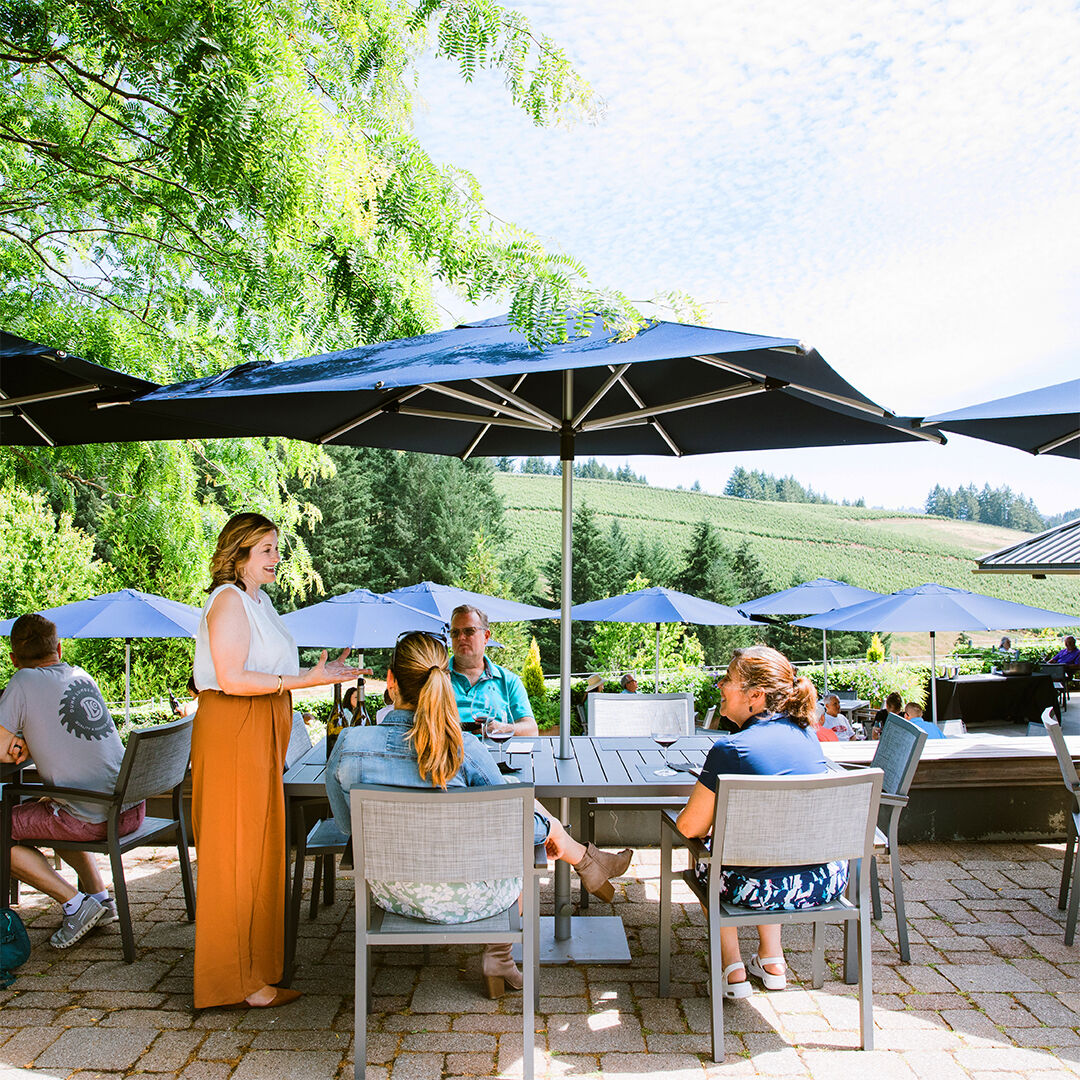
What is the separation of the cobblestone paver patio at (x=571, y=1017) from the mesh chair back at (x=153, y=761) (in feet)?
2.00

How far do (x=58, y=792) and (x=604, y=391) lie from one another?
8.50ft

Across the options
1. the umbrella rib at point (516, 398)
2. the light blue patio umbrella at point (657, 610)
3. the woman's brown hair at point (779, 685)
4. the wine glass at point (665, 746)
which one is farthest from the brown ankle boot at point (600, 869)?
the light blue patio umbrella at point (657, 610)

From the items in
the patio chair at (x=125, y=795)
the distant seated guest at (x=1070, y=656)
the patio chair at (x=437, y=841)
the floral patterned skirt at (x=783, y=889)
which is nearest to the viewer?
the patio chair at (x=437, y=841)

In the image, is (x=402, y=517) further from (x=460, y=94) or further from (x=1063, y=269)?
(x=1063, y=269)

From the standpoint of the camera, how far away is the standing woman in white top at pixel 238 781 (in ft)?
9.56

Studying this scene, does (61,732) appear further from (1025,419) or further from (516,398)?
Answer: (1025,419)

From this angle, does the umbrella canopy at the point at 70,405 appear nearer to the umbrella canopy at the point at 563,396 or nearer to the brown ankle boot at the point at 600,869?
the umbrella canopy at the point at 563,396

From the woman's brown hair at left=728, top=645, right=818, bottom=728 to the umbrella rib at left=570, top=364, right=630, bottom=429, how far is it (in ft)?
3.42

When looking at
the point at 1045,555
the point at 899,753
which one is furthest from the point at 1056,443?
the point at 1045,555

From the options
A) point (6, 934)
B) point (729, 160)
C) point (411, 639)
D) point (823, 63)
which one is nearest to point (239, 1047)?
point (6, 934)

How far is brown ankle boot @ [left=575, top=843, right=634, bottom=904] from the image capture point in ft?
10.6

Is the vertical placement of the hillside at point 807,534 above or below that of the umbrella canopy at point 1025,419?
above

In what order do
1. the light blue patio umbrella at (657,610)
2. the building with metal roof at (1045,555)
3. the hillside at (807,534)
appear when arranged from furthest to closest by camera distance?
the hillside at (807,534) < the light blue patio umbrella at (657,610) < the building with metal roof at (1045,555)

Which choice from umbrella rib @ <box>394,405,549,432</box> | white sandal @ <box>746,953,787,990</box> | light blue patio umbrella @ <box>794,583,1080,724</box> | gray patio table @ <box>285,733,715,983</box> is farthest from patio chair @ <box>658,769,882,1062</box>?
light blue patio umbrella @ <box>794,583,1080,724</box>
